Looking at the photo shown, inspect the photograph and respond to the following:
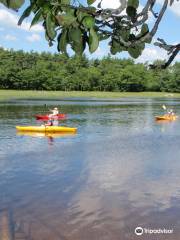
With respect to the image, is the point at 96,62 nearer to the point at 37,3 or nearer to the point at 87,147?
the point at 87,147

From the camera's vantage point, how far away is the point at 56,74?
153 m

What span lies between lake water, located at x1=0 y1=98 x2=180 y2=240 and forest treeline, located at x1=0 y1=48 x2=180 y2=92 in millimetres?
108598

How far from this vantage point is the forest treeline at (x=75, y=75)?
14588cm

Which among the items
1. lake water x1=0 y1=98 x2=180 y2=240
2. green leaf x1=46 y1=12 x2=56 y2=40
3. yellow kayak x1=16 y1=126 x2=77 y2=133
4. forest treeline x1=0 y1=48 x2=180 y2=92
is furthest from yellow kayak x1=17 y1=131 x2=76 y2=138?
forest treeline x1=0 y1=48 x2=180 y2=92

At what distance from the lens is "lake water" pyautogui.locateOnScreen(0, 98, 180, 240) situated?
1473cm

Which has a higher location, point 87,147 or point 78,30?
point 78,30

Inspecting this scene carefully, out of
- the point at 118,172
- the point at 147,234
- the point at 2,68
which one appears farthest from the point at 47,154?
the point at 2,68

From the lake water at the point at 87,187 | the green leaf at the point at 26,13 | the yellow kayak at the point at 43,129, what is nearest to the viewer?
the green leaf at the point at 26,13

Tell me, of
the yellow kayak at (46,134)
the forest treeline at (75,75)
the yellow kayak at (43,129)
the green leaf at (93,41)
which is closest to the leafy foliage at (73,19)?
the green leaf at (93,41)

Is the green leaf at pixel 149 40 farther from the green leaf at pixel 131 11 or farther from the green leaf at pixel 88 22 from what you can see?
the green leaf at pixel 88 22

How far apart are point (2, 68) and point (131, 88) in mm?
47895

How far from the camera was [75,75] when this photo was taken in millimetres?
154500

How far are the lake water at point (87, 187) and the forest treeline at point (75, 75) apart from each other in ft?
356

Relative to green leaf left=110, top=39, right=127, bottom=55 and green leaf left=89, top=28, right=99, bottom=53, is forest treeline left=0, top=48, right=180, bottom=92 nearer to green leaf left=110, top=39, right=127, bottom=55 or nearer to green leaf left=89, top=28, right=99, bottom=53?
green leaf left=110, top=39, right=127, bottom=55
